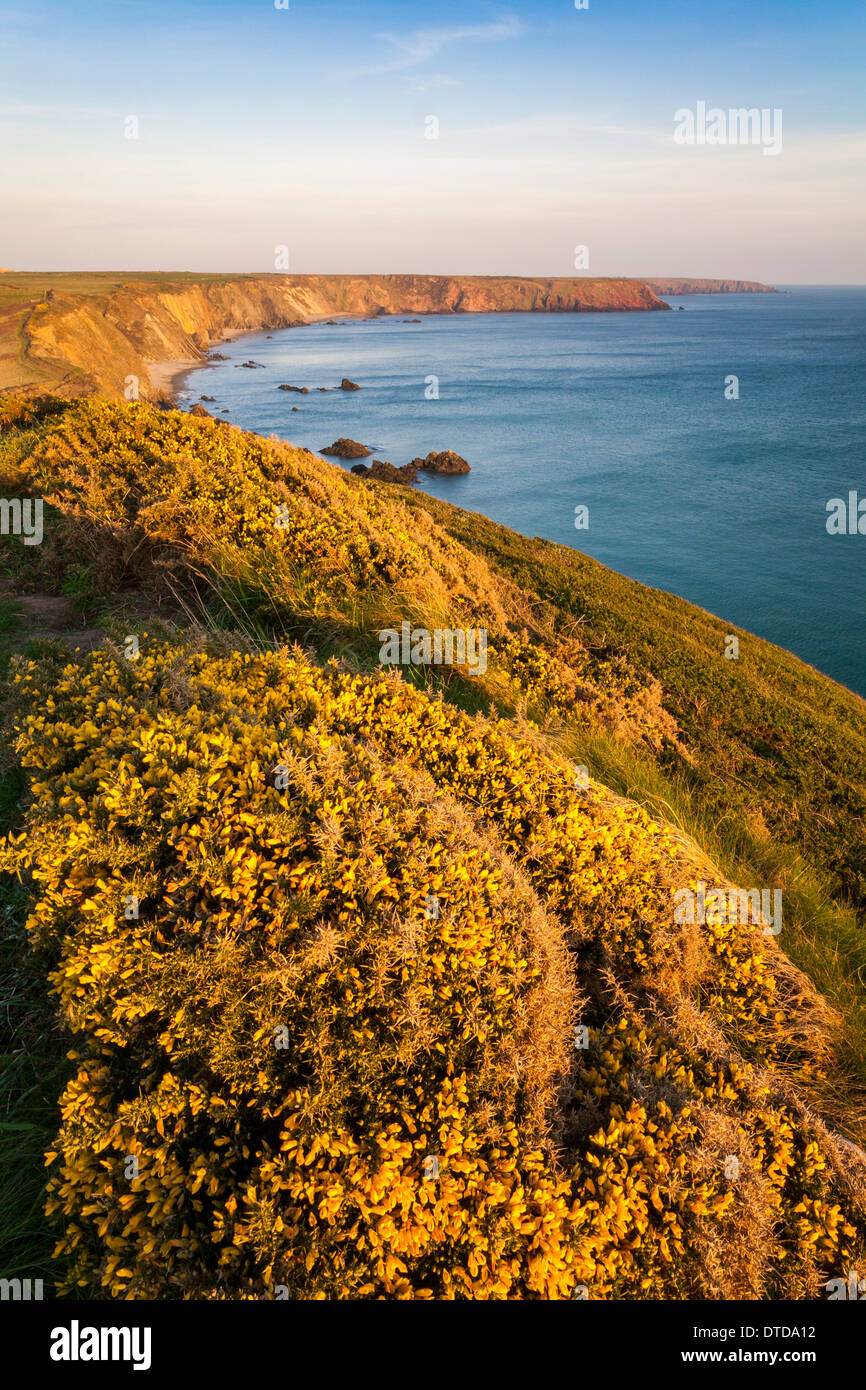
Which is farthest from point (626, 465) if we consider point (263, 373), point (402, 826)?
point (263, 373)

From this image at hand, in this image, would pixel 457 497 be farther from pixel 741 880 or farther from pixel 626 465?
pixel 741 880

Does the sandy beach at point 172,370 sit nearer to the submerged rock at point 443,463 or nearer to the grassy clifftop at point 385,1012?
the submerged rock at point 443,463

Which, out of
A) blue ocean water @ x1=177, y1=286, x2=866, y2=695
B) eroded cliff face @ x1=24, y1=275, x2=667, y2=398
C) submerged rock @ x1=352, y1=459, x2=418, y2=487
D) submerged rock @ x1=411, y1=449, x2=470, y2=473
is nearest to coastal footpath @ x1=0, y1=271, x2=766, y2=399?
eroded cliff face @ x1=24, y1=275, x2=667, y2=398

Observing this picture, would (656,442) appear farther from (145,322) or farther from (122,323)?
(145,322)

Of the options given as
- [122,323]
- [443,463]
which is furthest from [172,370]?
[443,463]

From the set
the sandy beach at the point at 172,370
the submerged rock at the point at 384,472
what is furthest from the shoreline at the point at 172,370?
the submerged rock at the point at 384,472

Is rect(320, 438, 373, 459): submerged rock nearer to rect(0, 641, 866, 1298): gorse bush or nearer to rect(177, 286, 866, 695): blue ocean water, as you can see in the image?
rect(177, 286, 866, 695): blue ocean water
